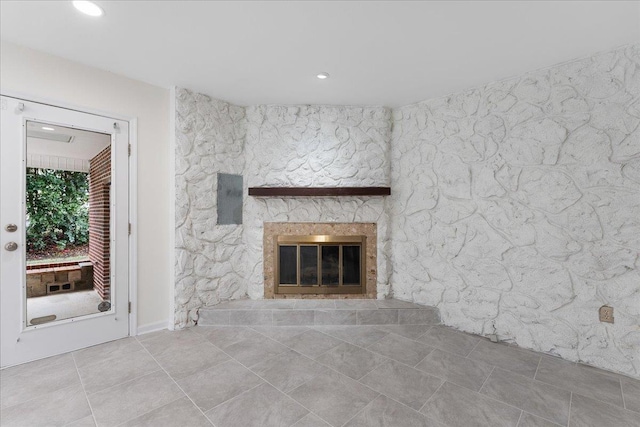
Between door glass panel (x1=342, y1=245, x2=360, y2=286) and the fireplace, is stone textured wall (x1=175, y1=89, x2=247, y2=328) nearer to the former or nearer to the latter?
the fireplace

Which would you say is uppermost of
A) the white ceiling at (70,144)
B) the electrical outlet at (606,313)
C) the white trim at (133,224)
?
the white ceiling at (70,144)

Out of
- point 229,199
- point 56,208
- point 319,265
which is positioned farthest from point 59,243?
point 319,265

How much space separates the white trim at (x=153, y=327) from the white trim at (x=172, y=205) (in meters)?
0.05

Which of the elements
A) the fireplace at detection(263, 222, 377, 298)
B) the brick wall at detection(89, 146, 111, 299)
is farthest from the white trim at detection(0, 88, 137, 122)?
the fireplace at detection(263, 222, 377, 298)

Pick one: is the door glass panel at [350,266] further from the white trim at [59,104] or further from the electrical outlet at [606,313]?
the white trim at [59,104]

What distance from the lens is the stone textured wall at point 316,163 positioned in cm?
322

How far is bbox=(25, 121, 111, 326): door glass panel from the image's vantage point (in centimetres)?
216

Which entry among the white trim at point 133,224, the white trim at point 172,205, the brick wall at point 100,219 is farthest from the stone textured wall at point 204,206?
the brick wall at point 100,219

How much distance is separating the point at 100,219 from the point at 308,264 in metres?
2.04

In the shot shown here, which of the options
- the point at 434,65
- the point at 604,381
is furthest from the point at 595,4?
the point at 604,381

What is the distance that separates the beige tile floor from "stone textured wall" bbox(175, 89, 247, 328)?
570 mm

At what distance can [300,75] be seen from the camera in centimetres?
250

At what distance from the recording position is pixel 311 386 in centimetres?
187

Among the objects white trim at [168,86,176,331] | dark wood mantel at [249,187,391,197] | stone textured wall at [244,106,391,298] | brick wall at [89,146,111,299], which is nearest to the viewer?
brick wall at [89,146,111,299]
